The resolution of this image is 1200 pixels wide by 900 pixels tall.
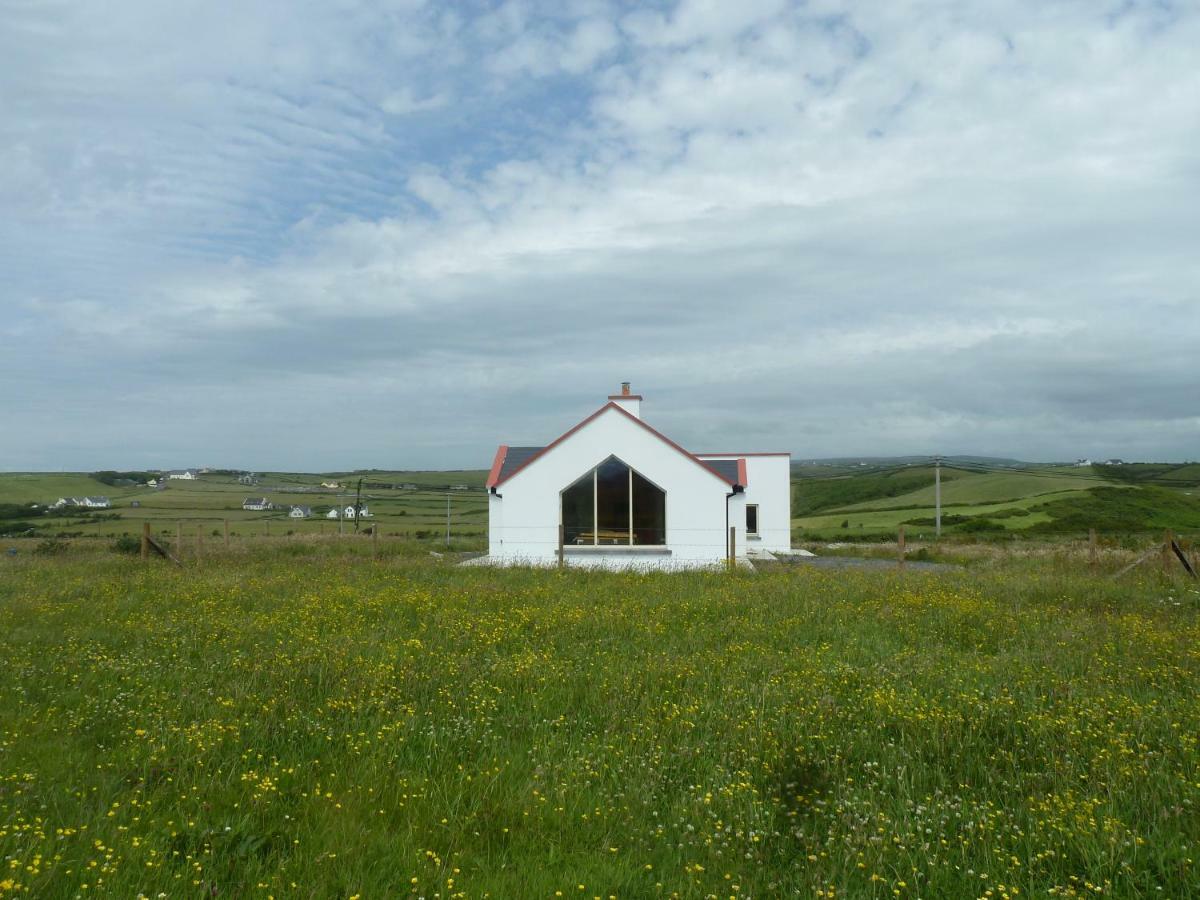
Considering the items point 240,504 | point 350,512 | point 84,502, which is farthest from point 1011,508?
point 84,502

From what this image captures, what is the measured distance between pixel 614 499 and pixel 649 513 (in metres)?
1.03

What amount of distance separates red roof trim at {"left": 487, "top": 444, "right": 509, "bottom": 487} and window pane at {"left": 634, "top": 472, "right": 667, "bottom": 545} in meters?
4.06

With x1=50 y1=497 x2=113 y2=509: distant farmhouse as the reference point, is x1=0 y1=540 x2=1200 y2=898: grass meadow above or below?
below

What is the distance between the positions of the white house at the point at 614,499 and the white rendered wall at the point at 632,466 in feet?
0.09

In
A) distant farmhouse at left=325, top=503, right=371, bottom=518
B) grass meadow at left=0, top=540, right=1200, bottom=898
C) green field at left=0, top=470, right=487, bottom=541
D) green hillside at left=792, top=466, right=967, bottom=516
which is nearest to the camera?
grass meadow at left=0, top=540, right=1200, bottom=898

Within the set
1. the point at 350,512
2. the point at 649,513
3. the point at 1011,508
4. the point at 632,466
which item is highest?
the point at 632,466

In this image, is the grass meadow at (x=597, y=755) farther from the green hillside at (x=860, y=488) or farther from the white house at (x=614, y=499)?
the green hillside at (x=860, y=488)

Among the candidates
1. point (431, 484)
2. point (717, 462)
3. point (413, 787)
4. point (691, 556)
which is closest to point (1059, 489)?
point (717, 462)

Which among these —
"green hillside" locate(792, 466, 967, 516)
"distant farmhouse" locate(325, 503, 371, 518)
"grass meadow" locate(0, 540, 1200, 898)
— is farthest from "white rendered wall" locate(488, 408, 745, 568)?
"green hillside" locate(792, 466, 967, 516)

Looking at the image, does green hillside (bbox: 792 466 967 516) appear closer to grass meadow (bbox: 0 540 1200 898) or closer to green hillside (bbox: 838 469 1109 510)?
green hillside (bbox: 838 469 1109 510)

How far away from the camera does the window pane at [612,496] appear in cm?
2061

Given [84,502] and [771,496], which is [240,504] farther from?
[771,496]

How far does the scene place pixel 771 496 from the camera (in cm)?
3023

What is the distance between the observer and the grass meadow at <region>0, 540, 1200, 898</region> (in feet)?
13.0
